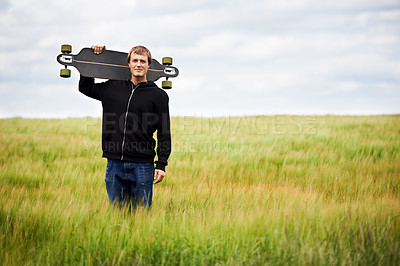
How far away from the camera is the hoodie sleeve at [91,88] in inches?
127

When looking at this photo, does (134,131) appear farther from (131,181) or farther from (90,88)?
(90,88)

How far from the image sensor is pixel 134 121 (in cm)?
304

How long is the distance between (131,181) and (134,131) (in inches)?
20.4

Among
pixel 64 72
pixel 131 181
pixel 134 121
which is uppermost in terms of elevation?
pixel 64 72

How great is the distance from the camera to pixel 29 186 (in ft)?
14.6

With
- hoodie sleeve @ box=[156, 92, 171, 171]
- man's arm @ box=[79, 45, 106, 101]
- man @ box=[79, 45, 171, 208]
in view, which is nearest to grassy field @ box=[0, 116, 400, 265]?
man @ box=[79, 45, 171, 208]

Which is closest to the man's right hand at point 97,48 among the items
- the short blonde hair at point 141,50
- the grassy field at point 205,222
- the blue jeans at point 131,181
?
the short blonde hair at point 141,50

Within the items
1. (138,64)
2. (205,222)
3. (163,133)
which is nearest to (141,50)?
(138,64)

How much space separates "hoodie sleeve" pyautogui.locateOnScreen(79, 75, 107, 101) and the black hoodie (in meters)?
0.01

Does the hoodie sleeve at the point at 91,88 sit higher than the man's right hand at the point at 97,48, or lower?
lower

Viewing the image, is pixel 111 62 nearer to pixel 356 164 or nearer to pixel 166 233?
pixel 166 233

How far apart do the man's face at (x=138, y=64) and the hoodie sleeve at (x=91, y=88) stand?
A: 448 mm

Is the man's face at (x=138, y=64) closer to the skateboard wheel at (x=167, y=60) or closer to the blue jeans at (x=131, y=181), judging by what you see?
the skateboard wheel at (x=167, y=60)

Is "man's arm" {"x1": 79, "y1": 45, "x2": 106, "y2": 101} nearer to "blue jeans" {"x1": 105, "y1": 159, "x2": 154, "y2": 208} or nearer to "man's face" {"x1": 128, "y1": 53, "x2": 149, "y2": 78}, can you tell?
"man's face" {"x1": 128, "y1": 53, "x2": 149, "y2": 78}
